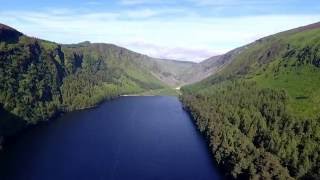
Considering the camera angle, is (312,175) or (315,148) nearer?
(312,175)

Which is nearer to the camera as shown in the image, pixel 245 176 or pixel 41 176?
pixel 245 176

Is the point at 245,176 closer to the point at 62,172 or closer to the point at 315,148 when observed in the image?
the point at 315,148

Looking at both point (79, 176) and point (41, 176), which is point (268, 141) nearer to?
point (79, 176)

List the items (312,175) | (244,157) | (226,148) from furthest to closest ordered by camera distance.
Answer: (226,148) < (244,157) < (312,175)

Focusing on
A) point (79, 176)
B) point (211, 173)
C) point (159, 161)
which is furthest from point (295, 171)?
point (79, 176)

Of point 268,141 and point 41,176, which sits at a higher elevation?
point 268,141

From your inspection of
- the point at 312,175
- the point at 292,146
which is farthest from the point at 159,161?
the point at 312,175

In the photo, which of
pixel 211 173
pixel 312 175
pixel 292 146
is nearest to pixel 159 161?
pixel 211 173

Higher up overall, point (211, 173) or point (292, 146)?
point (292, 146)

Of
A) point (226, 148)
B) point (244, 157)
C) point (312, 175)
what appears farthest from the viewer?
point (226, 148)
